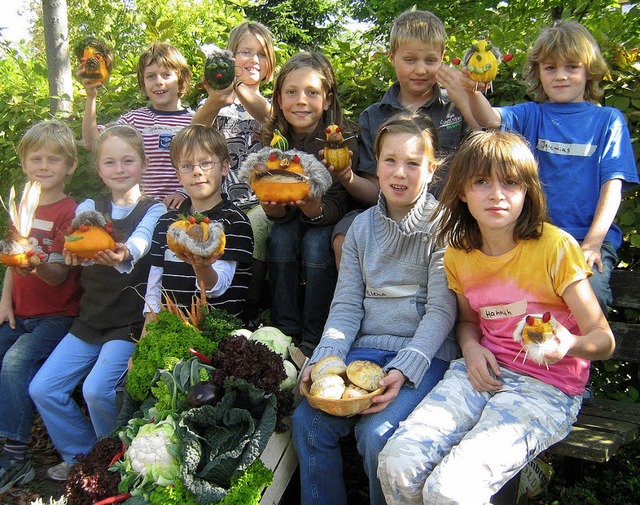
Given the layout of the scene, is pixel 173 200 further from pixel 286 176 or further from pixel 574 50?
pixel 574 50

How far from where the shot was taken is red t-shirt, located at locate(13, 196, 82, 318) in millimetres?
3641

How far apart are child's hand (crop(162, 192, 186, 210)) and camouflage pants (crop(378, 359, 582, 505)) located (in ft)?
6.55

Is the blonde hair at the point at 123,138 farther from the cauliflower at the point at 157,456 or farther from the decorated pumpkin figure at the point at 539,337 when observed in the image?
the decorated pumpkin figure at the point at 539,337

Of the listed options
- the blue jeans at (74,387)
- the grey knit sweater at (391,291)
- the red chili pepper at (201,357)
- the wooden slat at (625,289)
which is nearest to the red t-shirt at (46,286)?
the blue jeans at (74,387)

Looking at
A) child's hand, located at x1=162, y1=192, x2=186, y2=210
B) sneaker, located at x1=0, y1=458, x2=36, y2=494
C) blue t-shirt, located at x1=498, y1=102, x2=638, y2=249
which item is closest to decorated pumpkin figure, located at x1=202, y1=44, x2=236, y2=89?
child's hand, located at x1=162, y1=192, x2=186, y2=210

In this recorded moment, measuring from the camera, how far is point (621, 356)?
3.06m

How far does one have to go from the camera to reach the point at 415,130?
278 cm

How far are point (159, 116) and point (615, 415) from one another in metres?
3.29

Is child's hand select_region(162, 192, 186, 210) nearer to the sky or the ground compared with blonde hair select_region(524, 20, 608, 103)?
nearer to the ground

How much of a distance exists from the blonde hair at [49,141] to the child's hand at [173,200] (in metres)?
0.65

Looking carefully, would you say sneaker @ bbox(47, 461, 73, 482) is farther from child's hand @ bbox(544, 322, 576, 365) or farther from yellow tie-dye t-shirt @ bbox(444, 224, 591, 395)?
child's hand @ bbox(544, 322, 576, 365)

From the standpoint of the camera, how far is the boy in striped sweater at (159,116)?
4078mm

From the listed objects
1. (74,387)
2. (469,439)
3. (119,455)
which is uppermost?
(469,439)

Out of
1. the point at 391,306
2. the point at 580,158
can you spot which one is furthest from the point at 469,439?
the point at 580,158
